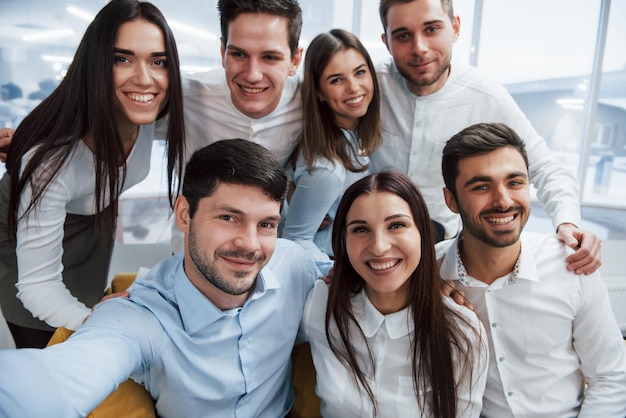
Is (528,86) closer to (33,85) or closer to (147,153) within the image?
(147,153)

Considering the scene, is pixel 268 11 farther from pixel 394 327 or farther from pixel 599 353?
pixel 599 353

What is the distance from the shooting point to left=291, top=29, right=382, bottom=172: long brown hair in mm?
2023

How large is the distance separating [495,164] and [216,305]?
3.17 ft

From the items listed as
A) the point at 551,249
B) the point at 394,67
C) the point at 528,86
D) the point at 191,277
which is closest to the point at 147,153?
the point at 191,277

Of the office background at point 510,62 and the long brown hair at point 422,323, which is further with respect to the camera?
the office background at point 510,62

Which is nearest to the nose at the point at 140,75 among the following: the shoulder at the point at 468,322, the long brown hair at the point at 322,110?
the long brown hair at the point at 322,110

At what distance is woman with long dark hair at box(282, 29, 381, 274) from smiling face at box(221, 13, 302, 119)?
5.6 inches

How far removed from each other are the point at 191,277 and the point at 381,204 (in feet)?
1.96

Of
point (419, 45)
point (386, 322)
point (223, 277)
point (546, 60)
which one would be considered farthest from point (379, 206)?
point (546, 60)

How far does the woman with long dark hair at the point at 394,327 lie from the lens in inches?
57.7

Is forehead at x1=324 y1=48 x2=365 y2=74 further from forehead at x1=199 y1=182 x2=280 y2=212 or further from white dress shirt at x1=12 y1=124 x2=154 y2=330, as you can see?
white dress shirt at x1=12 y1=124 x2=154 y2=330

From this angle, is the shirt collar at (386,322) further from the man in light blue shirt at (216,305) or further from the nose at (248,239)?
the nose at (248,239)

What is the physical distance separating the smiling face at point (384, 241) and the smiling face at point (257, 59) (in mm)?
675

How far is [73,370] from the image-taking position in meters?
0.96
